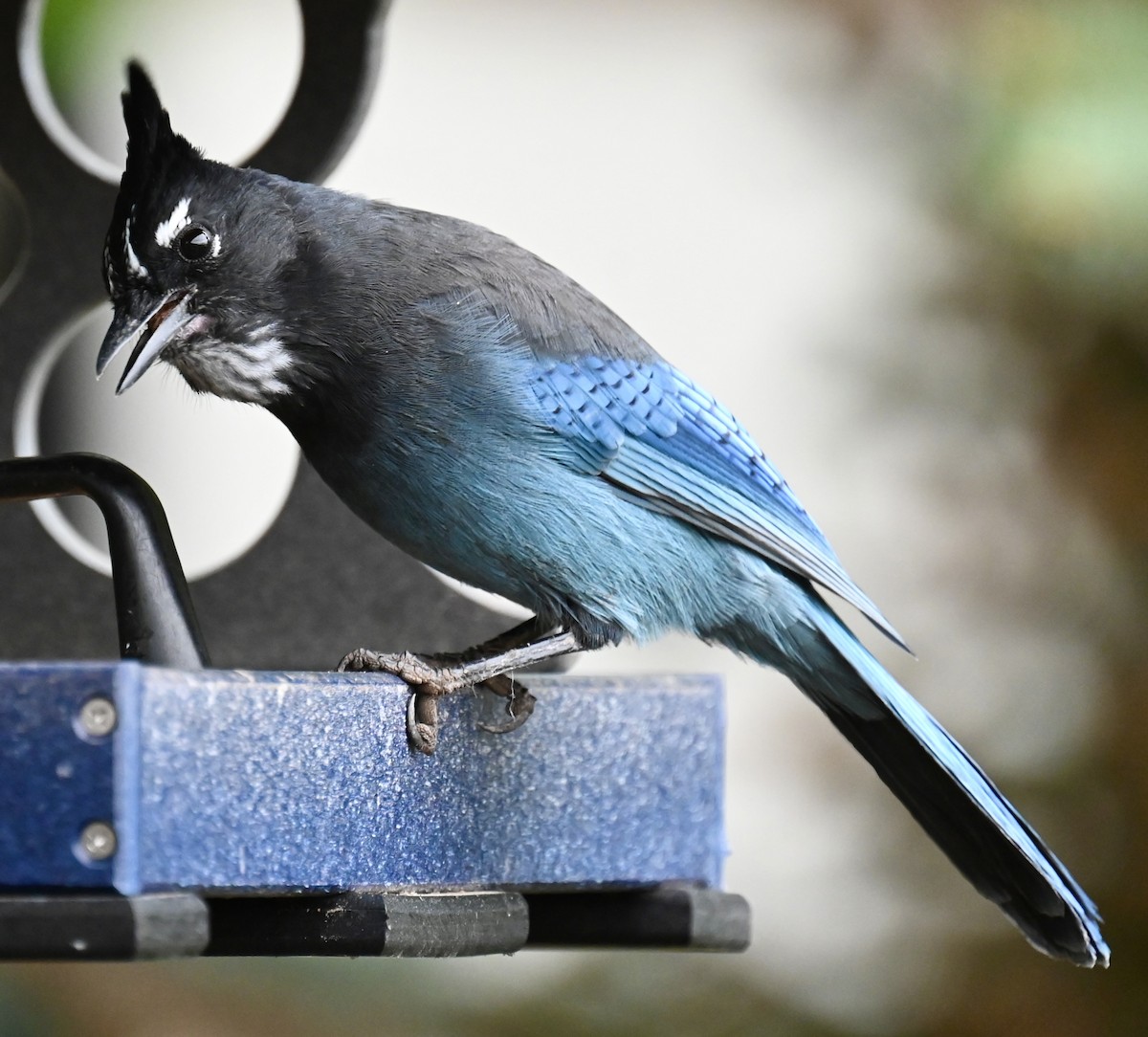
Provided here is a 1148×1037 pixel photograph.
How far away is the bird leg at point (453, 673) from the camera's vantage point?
6.30 feet

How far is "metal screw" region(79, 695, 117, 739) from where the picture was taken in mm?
1548

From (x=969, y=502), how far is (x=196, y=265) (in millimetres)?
2074

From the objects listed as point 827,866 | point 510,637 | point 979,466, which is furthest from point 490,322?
point 827,866

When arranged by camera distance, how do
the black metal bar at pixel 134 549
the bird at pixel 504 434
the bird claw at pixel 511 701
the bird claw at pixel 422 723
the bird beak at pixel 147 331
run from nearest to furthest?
the black metal bar at pixel 134 549 < the bird claw at pixel 422 723 < the bird claw at pixel 511 701 < the bird beak at pixel 147 331 < the bird at pixel 504 434

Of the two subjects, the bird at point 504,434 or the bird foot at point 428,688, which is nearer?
the bird foot at point 428,688

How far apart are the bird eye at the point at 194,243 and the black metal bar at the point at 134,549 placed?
0.45m

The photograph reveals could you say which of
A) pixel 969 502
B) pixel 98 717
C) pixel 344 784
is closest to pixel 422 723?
pixel 344 784

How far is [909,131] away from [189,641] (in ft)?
8.56

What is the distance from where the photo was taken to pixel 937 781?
2561mm

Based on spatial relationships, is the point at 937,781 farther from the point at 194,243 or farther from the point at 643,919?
the point at 194,243

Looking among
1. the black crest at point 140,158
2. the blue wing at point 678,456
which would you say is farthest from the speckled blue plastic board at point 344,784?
the black crest at point 140,158

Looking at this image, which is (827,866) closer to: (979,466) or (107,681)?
(979,466)

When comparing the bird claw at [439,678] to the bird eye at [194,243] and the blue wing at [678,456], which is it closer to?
the blue wing at [678,456]

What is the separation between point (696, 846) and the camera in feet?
6.82
